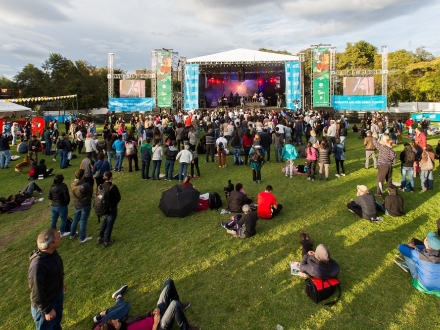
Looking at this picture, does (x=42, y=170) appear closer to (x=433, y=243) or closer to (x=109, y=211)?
(x=109, y=211)

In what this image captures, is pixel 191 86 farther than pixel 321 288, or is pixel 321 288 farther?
pixel 191 86

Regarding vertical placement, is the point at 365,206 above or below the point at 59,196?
below

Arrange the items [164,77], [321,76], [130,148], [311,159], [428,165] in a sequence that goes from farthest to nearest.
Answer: [164,77] < [321,76] < [130,148] < [311,159] < [428,165]

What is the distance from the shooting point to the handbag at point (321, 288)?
385cm

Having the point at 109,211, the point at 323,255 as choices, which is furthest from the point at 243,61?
the point at 323,255

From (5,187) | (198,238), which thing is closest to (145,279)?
(198,238)

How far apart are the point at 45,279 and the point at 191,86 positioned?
2412 centimetres

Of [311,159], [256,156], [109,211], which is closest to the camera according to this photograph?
[109,211]

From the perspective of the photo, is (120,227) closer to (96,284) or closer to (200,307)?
(96,284)

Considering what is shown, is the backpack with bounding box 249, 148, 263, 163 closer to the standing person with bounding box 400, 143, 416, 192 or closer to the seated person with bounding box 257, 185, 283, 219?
the seated person with bounding box 257, 185, 283, 219

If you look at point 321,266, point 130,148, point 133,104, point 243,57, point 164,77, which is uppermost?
point 243,57

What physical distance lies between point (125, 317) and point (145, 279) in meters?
0.91

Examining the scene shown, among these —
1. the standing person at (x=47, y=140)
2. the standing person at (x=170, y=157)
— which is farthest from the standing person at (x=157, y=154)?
the standing person at (x=47, y=140)

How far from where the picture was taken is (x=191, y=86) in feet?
84.0
